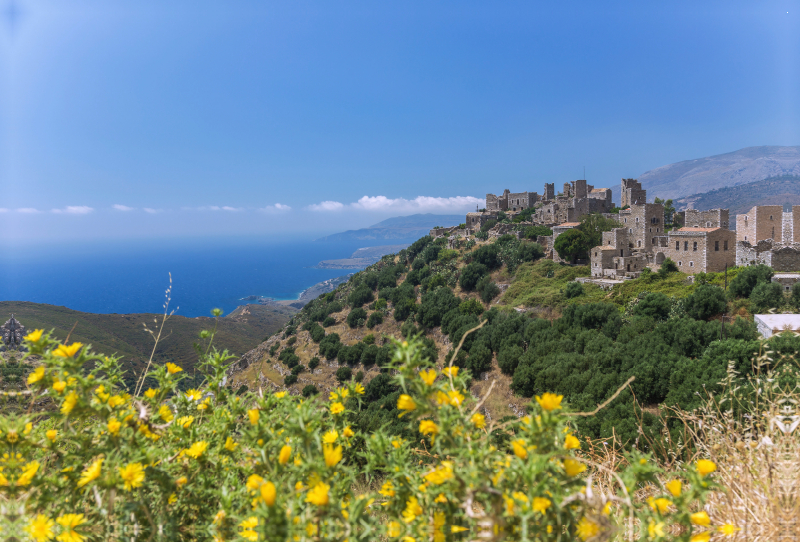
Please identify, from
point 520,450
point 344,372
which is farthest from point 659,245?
point 520,450

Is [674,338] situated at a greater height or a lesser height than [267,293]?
greater

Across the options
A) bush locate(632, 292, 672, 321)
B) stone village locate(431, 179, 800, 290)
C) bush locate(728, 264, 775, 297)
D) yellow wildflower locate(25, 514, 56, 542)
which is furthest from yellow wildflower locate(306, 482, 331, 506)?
stone village locate(431, 179, 800, 290)

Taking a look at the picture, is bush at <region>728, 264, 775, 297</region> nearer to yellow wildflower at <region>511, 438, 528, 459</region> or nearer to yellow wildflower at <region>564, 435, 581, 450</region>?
yellow wildflower at <region>564, 435, 581, 450</region>

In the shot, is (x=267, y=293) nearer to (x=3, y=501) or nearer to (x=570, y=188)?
(x=570, y=188)

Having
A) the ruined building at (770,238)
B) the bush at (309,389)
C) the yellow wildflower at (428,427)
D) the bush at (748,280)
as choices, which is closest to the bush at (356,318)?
the bush at (309,389)

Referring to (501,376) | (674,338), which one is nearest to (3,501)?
(674,338)

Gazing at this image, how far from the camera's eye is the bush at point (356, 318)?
117ft

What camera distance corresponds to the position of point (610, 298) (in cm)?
2236

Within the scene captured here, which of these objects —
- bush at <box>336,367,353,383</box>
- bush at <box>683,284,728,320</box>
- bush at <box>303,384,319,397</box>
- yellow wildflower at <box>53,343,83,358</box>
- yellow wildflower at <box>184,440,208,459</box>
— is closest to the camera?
yellow wildflower at <box>53,343,83,358</box>

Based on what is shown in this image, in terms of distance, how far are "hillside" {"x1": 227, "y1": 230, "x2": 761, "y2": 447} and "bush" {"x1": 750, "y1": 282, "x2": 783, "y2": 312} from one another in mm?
530

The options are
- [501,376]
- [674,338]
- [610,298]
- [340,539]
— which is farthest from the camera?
[610,298]

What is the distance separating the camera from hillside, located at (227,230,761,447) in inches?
505

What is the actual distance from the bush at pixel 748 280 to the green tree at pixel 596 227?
11965 mm

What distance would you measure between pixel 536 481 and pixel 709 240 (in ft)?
90.2
